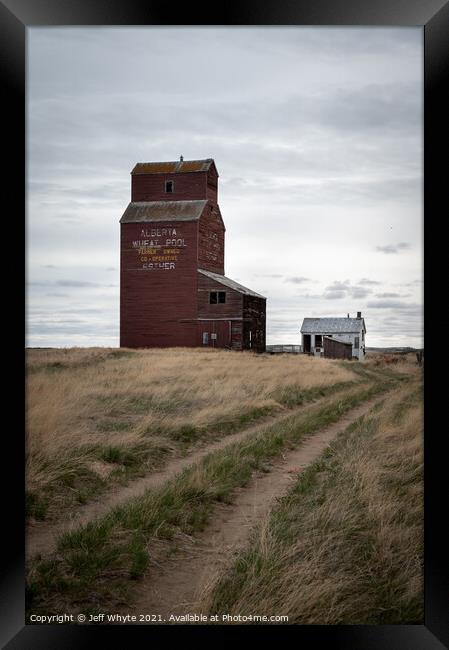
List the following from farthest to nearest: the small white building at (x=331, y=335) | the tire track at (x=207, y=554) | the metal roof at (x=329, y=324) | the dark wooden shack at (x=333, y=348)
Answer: the dark wooden shack at (x=333, y=348), the small white building at (x=331, y=335), the metal roof at (x=329, y=324), the tire track at (x=207, y=554)

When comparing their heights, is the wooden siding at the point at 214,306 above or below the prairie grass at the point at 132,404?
above

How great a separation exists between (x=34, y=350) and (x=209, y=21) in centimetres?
303

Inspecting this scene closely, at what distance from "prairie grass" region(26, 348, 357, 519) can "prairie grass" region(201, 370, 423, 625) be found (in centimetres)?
200

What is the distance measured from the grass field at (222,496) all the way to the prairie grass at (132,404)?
0.03 meters

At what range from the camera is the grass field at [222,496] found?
4.23 m

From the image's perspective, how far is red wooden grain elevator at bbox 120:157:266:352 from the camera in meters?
11.0

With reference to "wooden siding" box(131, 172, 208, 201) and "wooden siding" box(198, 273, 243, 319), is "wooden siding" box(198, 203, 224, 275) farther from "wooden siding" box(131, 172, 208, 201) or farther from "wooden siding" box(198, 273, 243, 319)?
"wooden siding" box(198, 273, 243, 319)

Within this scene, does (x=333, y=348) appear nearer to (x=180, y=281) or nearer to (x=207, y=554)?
(x=180, y=281)

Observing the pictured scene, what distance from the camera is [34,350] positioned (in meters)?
5.26

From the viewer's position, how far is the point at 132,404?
34.0ft
